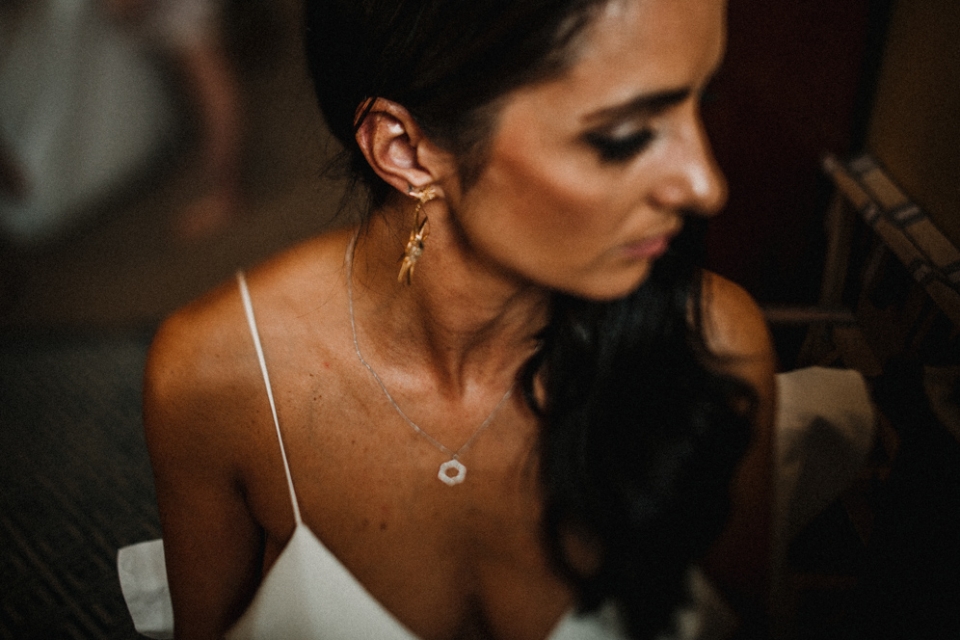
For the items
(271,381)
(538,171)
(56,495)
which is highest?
(538,171)

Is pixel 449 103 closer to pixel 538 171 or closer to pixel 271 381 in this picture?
pixel 538 171

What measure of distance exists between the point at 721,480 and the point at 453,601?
0.45 metres

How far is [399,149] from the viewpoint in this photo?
2.52 feet

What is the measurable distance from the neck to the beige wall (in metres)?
0.82

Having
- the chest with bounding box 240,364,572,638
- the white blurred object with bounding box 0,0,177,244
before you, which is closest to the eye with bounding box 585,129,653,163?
the chest with bounding box 240,364,572,638

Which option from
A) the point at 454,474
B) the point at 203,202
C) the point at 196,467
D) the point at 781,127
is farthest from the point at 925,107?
the point at 203,202

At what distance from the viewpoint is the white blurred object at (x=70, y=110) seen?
2697 mm

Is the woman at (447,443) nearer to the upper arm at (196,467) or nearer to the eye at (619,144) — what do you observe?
the upper arm at (196,467)

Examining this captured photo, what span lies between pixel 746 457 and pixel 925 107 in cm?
83

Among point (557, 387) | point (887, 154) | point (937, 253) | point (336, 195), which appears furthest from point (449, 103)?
point (336, 195)

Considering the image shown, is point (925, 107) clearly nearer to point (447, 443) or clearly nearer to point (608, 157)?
point (608, 157)

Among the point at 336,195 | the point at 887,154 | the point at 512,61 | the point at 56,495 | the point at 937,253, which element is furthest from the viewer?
the point at 336,195

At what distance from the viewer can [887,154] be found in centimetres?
150

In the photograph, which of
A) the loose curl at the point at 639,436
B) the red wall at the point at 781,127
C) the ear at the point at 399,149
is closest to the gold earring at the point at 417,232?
the ear at the point at 399,149
